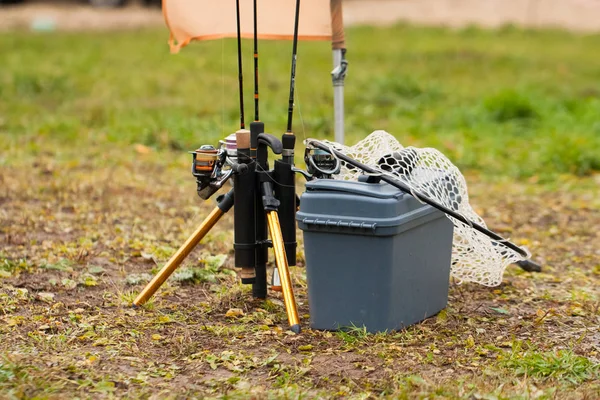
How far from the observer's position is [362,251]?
13.7ft

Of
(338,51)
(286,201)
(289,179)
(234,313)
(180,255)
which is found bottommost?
(234,313)

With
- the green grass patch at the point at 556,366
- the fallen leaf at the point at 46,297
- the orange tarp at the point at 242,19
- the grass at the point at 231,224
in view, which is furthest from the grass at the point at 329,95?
the green grass patch at the point at 556,366

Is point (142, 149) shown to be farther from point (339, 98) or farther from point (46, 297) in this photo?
point (46, 297)

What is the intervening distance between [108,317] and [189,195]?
3067mm

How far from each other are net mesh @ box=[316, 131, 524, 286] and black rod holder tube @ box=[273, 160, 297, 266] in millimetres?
244

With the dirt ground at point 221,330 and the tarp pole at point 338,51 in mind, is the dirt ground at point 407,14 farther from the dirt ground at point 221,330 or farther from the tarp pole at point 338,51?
the tarp pole at point 338,51

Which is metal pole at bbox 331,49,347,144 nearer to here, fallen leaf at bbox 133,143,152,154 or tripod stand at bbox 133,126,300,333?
tripod stand at bbox 133,126,300,333

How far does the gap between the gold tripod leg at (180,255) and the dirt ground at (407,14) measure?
1397 centimetres

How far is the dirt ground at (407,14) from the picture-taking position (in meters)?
18.7

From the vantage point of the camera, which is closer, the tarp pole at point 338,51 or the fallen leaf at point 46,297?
the fallen leaf at point 46,297

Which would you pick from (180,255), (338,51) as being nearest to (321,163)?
(180,255)

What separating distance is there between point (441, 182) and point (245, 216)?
979 millimetres

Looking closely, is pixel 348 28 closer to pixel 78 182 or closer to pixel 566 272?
pixel 78 182

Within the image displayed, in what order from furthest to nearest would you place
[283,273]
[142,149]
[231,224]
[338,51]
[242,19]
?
[142,149] → [231,224] → [242,19] → [338,51] → [283,273]
